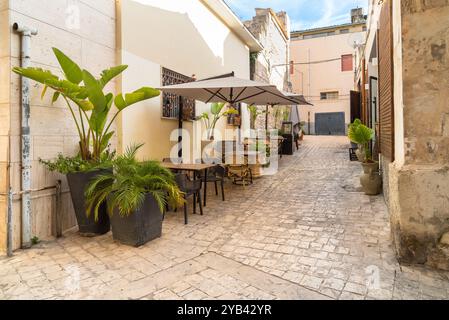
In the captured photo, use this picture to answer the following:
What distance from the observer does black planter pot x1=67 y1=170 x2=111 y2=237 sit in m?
4.05

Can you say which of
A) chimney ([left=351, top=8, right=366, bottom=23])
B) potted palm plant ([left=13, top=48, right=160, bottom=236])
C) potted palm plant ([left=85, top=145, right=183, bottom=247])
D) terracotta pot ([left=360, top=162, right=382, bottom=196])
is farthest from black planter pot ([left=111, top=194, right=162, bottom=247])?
chimney ([left=351, top=8, right=366, bottom=23])

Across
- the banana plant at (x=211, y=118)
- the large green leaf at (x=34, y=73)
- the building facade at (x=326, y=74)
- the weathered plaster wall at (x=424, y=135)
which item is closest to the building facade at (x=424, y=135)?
the weathered plaster wall at (x=424, y=135)

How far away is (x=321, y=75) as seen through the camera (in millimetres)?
23828

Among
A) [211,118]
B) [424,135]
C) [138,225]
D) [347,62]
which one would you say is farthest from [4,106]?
[347,62]

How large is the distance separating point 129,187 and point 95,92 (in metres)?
1.33

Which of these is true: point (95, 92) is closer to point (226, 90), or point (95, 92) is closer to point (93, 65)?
point (93, 65)

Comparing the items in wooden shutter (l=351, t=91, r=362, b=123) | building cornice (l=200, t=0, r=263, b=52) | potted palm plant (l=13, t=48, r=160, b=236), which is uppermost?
building cornice (l=200, t=0, r=263, b=52)

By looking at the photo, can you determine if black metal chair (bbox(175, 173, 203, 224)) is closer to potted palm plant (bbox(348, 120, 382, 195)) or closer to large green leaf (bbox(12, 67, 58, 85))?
large green leaf (bbox(12, 67, 58, 85))

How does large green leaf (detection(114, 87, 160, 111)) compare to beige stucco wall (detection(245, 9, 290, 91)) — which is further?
beige stucco wall (detection(245, 9, 290, 91))

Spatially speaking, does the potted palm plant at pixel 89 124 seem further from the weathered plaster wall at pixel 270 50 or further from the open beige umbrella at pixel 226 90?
the weathered plaster wall at pixel 270 50

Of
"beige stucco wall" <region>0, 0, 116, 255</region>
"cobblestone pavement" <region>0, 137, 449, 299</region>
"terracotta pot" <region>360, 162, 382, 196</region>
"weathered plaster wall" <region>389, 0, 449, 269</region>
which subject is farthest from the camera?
"terracotta pot" <region>360, 162, 382, 196</region>

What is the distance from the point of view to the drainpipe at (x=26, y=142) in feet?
12.4

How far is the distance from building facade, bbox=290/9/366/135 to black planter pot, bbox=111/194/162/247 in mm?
21598

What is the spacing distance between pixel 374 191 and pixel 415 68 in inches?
143
